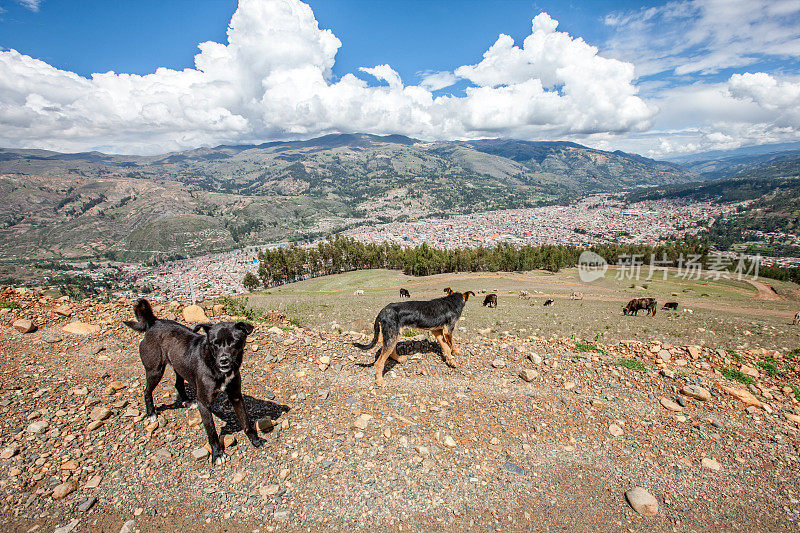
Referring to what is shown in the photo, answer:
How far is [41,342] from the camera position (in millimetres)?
8250

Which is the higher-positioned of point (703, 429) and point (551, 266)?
point (703, 429)

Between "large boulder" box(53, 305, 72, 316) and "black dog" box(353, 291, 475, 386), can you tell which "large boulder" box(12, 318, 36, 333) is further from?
"black dog" box(353, 291, 475, 386)

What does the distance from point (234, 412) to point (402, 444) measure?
11.6ft

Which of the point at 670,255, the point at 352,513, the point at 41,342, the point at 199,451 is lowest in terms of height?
the point at 670,255

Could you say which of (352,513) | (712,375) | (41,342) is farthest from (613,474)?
(41,342)

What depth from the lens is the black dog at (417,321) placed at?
8.26 metres

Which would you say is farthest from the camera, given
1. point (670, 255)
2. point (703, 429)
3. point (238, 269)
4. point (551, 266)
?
point (238, 269)

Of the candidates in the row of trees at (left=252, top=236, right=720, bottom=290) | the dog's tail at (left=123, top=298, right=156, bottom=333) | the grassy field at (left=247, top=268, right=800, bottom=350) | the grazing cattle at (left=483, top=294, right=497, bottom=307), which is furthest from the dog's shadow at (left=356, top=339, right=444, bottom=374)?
the row of trees at (left=252, top=236, right=720, bottom=290)

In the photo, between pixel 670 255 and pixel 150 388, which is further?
pixel 670 255

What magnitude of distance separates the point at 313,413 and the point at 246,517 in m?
2.32

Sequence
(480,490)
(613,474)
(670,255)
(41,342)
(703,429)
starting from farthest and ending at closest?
(670,255)
(41,342)
(703,429)
(613,474)
(480,490)

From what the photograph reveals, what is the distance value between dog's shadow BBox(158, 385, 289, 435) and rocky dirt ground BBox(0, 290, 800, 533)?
43 millimetres

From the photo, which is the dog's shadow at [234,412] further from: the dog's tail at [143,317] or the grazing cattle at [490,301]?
the grazing cattle at [490,301]

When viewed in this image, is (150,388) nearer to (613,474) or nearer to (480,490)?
(480,490)
